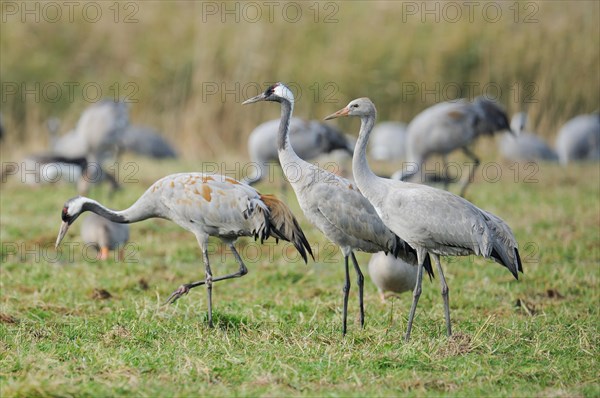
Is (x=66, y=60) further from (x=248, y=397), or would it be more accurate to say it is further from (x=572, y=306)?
(x=248, y=397)

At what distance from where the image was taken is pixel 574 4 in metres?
16.4

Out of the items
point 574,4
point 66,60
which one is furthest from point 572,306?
point 66,60

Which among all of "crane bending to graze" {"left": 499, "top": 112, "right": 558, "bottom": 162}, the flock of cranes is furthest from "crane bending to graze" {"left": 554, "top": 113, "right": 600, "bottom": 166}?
the flock of cranes

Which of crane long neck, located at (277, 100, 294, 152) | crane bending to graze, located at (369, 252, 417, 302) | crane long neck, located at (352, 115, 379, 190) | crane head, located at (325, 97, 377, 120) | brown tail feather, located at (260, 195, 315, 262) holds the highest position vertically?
crane head, located at (325, 97, 377, 120)

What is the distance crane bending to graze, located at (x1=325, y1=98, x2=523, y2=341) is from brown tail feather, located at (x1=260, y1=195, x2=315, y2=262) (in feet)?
2.20

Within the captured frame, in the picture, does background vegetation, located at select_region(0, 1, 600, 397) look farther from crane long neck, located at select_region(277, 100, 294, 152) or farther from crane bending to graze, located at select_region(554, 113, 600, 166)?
crane long neck, located at select_region(277, 100, 294, 152)

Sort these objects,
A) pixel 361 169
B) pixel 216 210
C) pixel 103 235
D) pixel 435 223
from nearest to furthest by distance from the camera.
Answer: pixel 435 223 < pixel 361 169 < pixel 216 210 < pixel 103 235

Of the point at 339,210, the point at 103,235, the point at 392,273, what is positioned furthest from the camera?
the point at 103,235

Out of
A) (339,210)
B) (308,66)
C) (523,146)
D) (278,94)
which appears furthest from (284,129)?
(308,66)

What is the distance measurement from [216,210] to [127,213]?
0.67 m

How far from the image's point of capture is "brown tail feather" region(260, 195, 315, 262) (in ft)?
21.1

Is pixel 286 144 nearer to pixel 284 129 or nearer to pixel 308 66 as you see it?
pixel 284 129

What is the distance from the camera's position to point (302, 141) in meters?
11.1

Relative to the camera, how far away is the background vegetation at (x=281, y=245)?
195 inches
